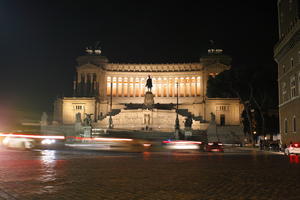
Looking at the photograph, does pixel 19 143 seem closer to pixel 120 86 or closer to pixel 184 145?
pixel 184 145

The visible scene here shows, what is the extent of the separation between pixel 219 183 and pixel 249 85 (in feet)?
Answer: 169

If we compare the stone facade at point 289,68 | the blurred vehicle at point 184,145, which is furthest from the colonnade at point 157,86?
the blurred vehicle at point 184,145

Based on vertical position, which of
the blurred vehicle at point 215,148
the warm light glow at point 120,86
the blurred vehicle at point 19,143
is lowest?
the blurred vehicle at point 215,148

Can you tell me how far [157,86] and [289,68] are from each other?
2952 inches

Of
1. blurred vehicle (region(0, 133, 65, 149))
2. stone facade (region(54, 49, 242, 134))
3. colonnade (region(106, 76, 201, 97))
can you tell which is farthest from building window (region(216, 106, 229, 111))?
blurred vehicle (region(0, 133, 65, 149))

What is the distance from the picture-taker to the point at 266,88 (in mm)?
59031

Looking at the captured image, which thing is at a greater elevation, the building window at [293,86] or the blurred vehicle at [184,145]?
the building window at [293,86]

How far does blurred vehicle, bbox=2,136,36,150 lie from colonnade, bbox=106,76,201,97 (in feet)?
251

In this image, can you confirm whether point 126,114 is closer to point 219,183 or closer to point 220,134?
point 220,134

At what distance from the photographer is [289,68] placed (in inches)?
1602

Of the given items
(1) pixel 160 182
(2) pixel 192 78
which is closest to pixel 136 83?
(2) pixel 192 78

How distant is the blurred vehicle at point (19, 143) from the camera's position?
112ft

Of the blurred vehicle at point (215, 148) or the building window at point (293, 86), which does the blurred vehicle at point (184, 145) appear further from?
the building window at point (293, 86)

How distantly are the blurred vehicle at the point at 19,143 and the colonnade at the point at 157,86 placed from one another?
76.5m
